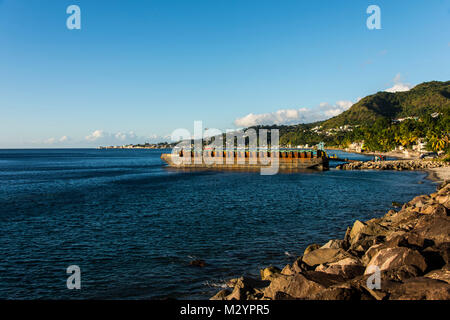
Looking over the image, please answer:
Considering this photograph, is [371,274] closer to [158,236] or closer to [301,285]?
[301,285]

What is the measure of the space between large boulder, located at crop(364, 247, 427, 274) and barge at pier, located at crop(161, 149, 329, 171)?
7348 cm

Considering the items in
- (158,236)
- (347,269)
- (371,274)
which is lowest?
(158,236)

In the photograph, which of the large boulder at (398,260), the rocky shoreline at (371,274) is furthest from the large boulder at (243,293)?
the large boulder at (398,260)

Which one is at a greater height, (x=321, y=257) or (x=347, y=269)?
(x=347, y=269)

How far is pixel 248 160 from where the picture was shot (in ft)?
293

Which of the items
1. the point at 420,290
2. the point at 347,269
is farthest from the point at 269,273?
the point at 420,290

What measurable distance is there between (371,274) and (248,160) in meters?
79.7

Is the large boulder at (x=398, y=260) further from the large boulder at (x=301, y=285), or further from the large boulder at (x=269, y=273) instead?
the large boulder at (x=269, y=273)

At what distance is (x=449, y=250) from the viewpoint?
1109 cm

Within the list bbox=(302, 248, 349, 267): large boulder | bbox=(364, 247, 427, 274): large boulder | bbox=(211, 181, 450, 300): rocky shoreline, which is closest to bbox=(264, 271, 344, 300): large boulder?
bbox=(211, 181, 450, 300): rocky shoreline

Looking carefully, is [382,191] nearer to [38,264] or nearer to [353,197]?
[353,197]
